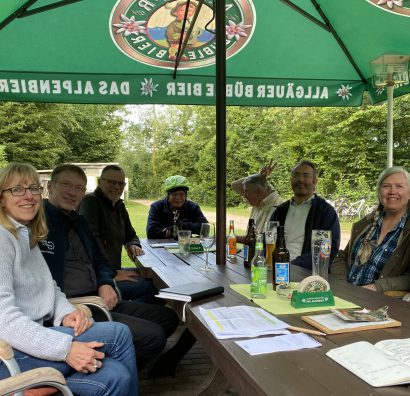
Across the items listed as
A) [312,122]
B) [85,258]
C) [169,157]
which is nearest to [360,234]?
[85,258]

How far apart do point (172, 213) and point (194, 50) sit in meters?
1.56

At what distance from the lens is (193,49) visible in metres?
3.59

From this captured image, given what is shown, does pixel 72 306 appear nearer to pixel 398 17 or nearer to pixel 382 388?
pixel 382 388

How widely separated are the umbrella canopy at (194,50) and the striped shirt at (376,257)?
1487 mm

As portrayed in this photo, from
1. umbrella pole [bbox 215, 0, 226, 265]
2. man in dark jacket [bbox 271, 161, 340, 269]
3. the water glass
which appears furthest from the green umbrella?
the water glass

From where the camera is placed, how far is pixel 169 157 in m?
22.0

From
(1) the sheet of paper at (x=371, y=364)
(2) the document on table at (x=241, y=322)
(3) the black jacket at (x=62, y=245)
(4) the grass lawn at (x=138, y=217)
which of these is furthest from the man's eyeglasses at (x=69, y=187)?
(4) the grass lawn at (x=138, y=217)

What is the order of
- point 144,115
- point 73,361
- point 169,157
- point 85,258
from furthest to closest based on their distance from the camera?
point 144,115 → point 169,157 → point 85,258 → point 73,361

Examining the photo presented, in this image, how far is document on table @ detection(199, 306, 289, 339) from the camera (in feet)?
4.39

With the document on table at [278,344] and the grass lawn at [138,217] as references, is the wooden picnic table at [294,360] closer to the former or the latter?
the document on table at [278,344]

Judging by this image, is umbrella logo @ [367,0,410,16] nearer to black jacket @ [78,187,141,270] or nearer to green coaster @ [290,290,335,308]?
green coaster @ [290,290,335,308]

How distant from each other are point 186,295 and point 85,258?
102 centimetres

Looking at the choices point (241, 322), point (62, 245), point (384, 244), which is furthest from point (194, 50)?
point (241, 322)

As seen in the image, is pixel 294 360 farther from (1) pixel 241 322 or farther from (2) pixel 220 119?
(2) pixel 220 119
